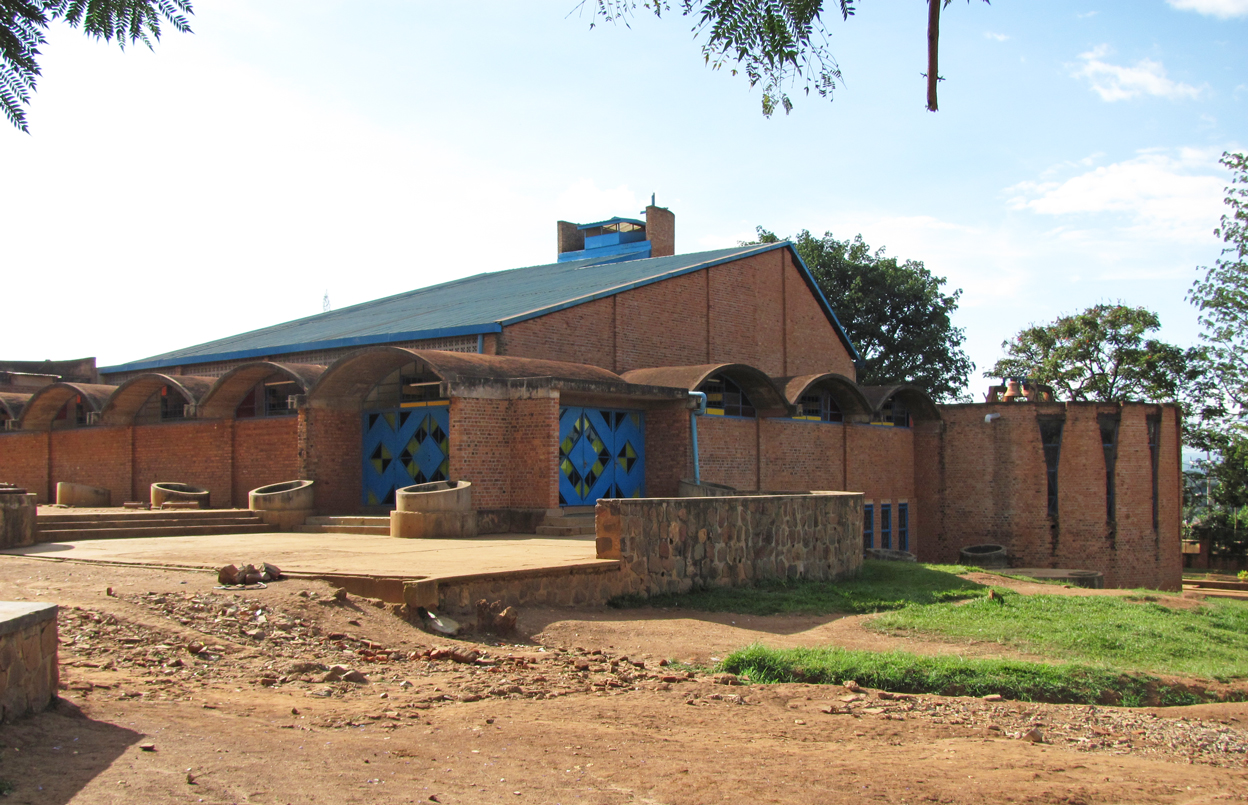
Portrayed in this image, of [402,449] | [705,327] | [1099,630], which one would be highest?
[705,327]

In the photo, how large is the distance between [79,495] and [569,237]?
60.9ft

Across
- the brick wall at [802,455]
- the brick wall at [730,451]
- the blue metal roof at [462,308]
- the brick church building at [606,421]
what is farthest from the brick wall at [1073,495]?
the brick wall at [730,451]

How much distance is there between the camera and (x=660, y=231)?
3359 centimetres

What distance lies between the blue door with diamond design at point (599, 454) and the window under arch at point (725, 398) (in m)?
1.63

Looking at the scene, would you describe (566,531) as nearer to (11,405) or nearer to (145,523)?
(145,523)

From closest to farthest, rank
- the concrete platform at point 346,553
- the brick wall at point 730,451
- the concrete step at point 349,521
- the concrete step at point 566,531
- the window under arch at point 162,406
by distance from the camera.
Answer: the concrete platform at point 346,553 → the concrete step at point 566,531 → the concrete step at point 349,521 → the brick wall at point 730,451 → the window under arch at point 162,406

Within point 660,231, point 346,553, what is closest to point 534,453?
point 346,553

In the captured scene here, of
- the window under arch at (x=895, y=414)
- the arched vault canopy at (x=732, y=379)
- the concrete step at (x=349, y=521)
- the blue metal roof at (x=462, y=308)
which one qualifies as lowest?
the concrete step at (x=349, y=521)

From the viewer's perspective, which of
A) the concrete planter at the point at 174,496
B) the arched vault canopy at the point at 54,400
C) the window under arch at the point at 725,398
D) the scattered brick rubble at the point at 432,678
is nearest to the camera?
the scattered brick rubble at the point at 432,678

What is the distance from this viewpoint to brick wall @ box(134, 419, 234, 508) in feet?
72.3

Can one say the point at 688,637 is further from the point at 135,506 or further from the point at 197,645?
the point at 135,506

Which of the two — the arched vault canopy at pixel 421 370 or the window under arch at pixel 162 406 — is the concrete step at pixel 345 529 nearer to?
the arched vault canopy at pixel 421 370

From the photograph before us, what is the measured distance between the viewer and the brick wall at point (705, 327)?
21.7 meters

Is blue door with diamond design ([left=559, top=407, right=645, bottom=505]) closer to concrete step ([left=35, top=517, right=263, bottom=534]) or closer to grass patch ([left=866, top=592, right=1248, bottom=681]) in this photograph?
concrete step ([left=35, top=517, right=263, bottom=534])
